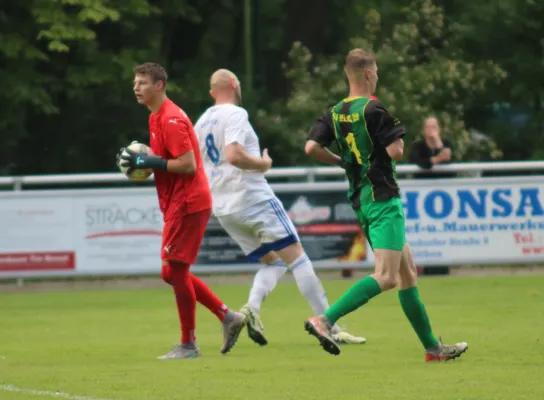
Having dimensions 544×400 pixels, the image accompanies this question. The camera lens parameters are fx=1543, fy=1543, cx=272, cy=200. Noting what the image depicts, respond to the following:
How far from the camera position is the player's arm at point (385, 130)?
9547mm

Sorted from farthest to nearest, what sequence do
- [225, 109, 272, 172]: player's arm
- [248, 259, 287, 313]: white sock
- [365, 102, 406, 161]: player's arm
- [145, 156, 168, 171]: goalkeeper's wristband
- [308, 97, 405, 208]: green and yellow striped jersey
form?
[248, 259, 287, 313]: white sock
[225, 109, 272, 172]: player's arm
[145, 156, 168, 171]: goalkeeper's wristband
[308, 97, 405, 208]: green and yellow striped jersey
[365, 102, 406, 161]: player's arm

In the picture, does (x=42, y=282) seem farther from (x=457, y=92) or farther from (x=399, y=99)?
(x=457, y=92)

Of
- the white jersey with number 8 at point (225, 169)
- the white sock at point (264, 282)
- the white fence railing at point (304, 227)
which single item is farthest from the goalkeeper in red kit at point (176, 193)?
the white fence railing at point (304, 227)

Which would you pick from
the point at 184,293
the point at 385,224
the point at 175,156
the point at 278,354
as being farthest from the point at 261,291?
the point at 385,224

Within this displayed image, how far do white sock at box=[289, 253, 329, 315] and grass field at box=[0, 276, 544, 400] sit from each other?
1.10ft

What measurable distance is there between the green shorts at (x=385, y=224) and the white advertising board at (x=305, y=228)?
371 inches

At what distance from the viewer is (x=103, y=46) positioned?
79.3 feet

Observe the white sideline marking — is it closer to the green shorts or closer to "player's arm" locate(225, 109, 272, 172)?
the green shorts

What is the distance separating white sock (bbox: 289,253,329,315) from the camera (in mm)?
11672

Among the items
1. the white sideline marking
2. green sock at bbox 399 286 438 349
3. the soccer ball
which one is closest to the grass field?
the white sideline marking

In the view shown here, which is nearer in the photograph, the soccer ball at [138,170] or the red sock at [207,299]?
the soccer ball at [138,170]

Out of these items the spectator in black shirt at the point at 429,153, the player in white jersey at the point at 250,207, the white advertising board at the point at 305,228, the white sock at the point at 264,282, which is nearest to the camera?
the player in white jersey at the point at 250,207

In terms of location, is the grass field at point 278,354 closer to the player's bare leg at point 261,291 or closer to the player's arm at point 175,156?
the player's bare leg at point 261,291

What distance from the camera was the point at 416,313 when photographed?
987 cm
